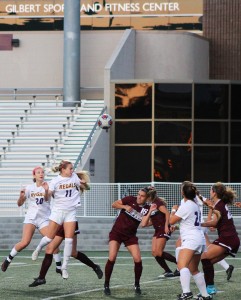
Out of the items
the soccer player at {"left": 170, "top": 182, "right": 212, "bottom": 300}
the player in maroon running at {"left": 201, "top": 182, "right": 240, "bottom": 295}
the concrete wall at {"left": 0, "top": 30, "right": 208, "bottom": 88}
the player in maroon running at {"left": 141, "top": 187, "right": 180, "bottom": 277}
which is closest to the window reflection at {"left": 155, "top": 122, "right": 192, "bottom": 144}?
the concrete wall at {"left": 0, "top": 30, "right": 208, "bottom": 88}

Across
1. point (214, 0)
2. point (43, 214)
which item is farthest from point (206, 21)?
point (43, 214)

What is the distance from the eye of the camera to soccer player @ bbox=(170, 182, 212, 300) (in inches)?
605

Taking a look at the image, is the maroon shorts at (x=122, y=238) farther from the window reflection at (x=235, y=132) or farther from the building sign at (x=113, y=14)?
the building sign at (x=113, y=14)

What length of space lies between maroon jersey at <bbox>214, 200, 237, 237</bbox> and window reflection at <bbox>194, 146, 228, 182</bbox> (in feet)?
73.4

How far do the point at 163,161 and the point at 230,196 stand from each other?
23096 mm

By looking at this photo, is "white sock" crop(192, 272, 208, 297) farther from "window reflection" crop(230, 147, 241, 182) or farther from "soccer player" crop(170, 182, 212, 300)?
"window reflection" crop(230, 147, 241, 182)

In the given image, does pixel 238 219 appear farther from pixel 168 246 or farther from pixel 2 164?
pixel 2 164

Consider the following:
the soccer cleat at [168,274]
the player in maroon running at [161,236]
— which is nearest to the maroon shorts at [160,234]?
the player in maroon running at [161,236]

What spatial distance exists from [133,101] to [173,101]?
1390mm

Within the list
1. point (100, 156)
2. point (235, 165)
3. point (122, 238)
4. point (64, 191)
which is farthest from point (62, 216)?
point (235, 165)

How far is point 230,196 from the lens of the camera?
17312 millimetres

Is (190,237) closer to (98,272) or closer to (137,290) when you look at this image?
(137,290)

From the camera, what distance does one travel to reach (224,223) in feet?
57.7

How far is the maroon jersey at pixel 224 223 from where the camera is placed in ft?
57.2
